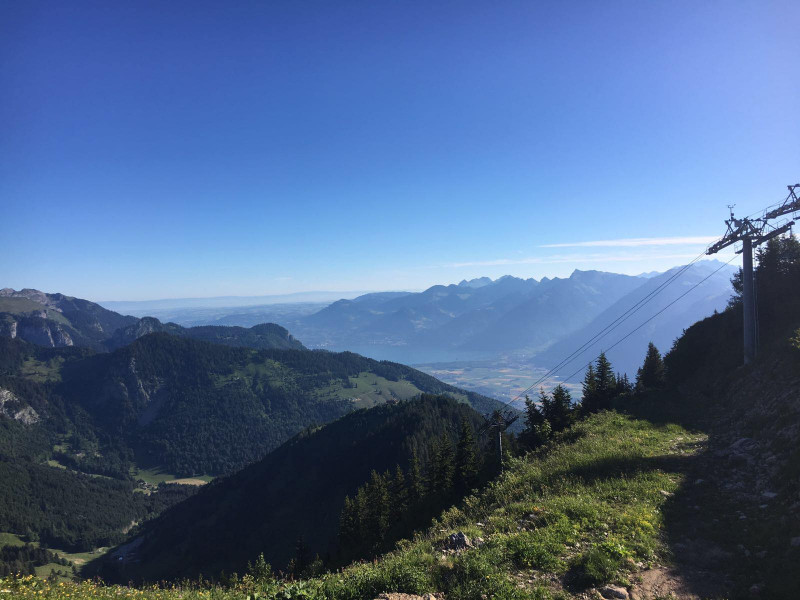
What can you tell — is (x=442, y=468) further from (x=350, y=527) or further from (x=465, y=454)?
(x=350, y=527)

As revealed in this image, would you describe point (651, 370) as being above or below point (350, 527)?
above

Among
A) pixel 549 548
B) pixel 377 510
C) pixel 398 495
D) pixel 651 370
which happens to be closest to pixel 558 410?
pixel 651 370

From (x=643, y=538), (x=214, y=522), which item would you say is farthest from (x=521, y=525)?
(x=214, y=522)

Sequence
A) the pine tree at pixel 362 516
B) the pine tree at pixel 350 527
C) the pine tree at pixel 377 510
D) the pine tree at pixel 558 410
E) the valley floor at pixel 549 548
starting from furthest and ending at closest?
Result: 1. the pine tree at pixel 350 527
2. the pine tree at pixel 362 516
3. the pine tree at pixel 377 510
4. the pine tree at pixel 558 410
5. the valley floor at pixel 549 548

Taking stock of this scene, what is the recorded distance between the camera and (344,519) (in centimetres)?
5278

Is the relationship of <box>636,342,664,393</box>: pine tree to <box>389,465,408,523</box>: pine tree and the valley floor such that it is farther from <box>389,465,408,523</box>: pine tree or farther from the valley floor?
<box>389,465,408,523</box>: pine tree

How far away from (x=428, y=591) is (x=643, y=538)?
282 inches

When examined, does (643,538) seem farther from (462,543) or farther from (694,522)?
(462,543)

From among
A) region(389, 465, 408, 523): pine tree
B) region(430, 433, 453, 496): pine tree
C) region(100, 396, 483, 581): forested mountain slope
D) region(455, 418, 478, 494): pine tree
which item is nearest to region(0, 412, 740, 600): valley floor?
region(455, 418, 478, 494): pine tree

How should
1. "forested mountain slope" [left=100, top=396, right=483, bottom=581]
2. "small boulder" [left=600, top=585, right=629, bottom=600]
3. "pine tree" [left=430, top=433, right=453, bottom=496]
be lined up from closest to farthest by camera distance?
"small boulder" [left=600, top=585, right=629, bottom=600] → "pine tree" [left=430, top=433, right=453, bottom=496] → "forested mountain slope" [left=100, top=396, right=483, bottom=581]

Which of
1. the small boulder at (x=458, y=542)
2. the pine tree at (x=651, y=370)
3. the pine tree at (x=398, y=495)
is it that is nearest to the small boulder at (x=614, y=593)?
the small boulder at (x=458, y=542)

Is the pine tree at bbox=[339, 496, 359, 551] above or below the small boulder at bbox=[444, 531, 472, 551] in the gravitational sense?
below

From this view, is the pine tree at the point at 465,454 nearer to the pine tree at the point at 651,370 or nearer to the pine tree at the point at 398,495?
the pine tree at the point at 398,495

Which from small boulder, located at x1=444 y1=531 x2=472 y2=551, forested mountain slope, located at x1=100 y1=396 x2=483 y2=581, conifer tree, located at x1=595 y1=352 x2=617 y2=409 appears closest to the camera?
small boulder, located at x1=444 y1=531 x2=472 y2=551
